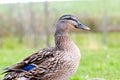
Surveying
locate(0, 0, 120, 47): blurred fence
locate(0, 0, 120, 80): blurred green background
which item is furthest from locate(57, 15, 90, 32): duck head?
locate(0, 0, 120, 47): blurred fence

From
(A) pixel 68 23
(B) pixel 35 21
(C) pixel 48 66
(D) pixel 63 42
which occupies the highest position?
(B) pixel 35 21

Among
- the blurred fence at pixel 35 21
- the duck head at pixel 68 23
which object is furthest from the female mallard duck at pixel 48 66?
the blurred fence at pixel 35 21

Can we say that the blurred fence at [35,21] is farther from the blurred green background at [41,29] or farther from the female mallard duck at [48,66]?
the female mallard duck at [48,66]

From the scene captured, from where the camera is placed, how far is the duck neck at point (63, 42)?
774cm

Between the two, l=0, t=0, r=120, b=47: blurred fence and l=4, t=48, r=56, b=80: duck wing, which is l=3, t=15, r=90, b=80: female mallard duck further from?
l=0, t=0, r=120, b=47: blurred fence

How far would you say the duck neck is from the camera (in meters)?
7.74

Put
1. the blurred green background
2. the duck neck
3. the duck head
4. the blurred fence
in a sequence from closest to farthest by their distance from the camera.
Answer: the duck neck → the duck head → the blurred green background → the blurred fence

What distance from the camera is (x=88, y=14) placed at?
1567 inches

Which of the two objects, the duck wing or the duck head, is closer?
the duck wing

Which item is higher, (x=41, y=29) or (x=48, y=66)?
(x=41, y=29)

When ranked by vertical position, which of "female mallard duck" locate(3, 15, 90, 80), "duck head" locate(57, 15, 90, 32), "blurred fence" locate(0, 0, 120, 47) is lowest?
"female mallard duck" locate(3, 15, 90, 80)

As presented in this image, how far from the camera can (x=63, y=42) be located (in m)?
7.88

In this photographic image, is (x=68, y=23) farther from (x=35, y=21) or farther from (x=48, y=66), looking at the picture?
(x=35, y=21)

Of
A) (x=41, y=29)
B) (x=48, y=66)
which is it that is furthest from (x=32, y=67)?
(x=41, y=29)
